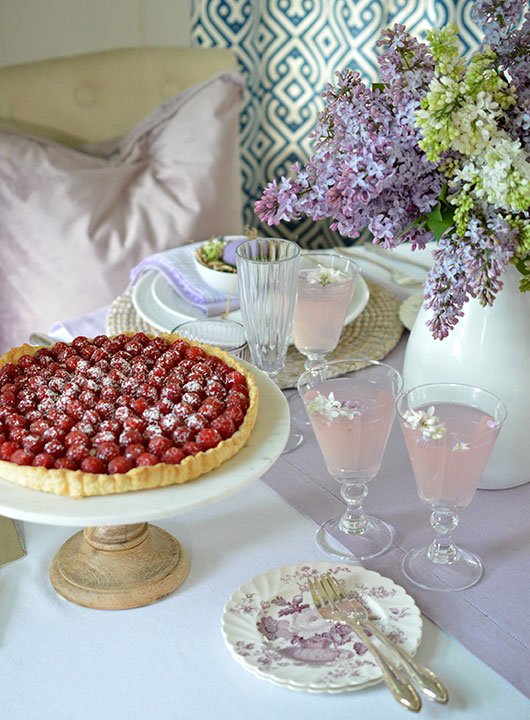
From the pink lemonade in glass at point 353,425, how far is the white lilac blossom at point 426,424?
1.7 inches

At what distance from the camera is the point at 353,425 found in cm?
94

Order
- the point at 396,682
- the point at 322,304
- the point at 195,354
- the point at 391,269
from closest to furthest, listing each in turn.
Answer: the point at 396,682 < the point at 195,354 < the point at 322,304 < the point at 391,269

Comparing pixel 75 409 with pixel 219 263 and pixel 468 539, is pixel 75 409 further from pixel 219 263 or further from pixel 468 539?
pixel 219 263

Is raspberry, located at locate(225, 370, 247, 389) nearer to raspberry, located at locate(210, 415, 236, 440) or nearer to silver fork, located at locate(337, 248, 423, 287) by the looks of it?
raspberry, located at locate(210, 415, 236, 440)

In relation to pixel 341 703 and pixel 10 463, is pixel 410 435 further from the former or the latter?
pixel 10 463

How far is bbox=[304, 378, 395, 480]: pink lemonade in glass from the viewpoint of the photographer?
95cm

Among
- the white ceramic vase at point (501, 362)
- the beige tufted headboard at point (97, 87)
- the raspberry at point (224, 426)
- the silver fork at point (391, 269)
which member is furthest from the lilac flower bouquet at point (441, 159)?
the beige tufted headboard at point (97, 87)

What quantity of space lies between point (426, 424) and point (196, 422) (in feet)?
0.91

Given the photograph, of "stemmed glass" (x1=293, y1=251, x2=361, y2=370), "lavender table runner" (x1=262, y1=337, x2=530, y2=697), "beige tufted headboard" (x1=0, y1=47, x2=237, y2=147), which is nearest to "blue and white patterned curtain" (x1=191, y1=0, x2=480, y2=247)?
"beige tufted headboard" (x1=0, y1=47, x2=237, y2=147)

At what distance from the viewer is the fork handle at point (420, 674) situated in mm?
757

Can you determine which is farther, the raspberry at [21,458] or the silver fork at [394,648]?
the raspberry at [21,458]

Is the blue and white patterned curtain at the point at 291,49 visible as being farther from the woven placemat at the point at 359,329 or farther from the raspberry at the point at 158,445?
the raspberry at the point at 158,445

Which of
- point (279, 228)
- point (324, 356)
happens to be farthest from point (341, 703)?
point (279, 228)

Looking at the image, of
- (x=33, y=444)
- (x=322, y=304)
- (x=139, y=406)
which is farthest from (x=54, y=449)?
(x=322, y=304)
